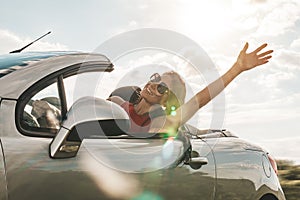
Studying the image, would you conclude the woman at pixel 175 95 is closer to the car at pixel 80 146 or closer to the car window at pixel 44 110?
the car at pixel 80 146

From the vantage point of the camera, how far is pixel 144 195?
3.36m

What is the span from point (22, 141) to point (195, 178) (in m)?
1.42

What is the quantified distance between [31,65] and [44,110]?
0.29 meters

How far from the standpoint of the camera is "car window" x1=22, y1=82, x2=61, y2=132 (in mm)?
2924

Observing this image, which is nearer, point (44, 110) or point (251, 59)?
point (44, 110)

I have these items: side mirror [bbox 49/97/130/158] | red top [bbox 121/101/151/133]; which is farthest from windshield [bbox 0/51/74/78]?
red top [bbox 121/101/151/133]

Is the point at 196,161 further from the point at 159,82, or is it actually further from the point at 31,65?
the point at 31,65

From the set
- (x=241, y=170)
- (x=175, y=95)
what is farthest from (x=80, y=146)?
(x=241, y=170)

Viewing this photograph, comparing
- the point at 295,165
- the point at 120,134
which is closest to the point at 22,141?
the point at 120,134

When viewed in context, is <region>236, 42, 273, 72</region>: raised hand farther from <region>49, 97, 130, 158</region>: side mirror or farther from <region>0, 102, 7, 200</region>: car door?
<region>0, 102, 7, 200</region>: car door

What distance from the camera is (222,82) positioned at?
3965mm

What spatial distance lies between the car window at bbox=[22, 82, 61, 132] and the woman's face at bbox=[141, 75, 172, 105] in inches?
32.7

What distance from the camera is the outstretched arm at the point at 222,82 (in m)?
3.88

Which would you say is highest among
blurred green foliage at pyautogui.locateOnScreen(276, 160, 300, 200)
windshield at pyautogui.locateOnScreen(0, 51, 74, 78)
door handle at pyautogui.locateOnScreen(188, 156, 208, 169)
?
windshield at pyautogui.locateOnScreen(0, 51, 74, 78)
